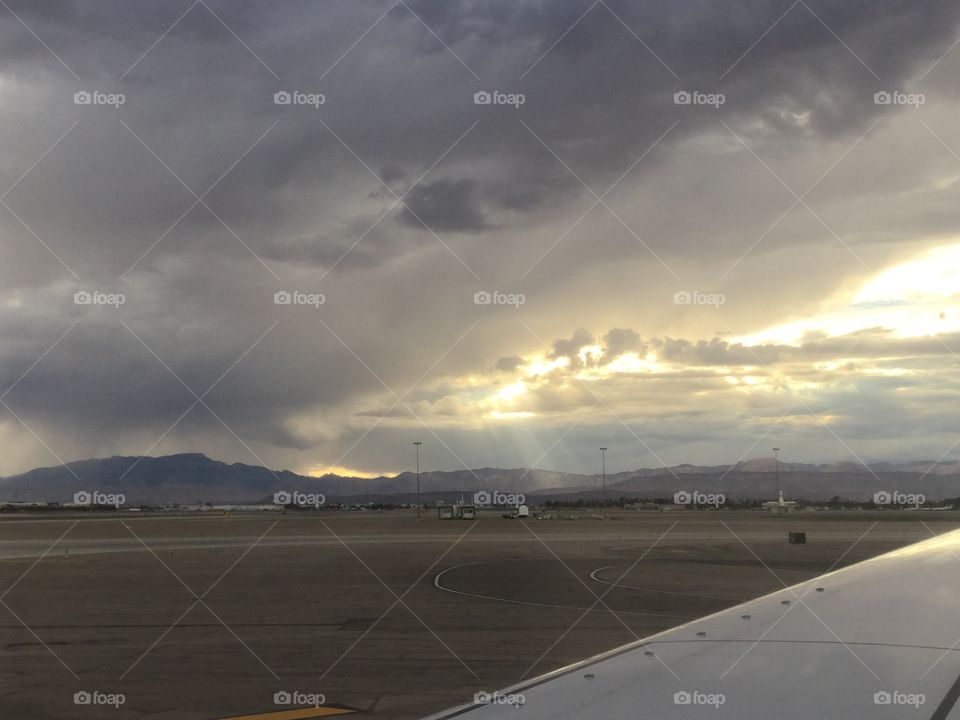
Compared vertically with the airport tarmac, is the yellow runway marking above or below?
below

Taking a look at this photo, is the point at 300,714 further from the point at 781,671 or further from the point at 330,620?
the point at 330,620

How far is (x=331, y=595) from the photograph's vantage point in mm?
26500

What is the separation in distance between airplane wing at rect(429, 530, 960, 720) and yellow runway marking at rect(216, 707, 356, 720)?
23.0ft

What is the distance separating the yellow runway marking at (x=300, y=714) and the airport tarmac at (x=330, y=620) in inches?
2.1

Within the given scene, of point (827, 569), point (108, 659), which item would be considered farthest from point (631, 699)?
point (827, 569)

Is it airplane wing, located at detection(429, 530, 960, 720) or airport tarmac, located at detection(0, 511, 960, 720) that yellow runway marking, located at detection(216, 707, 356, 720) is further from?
airplane wing, located at detection(429, 530, 960, 720)

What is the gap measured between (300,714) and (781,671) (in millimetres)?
8790

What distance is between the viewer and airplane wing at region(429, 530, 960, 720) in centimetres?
427

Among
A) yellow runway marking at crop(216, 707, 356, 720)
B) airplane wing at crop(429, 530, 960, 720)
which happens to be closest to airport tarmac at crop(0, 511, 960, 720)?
yellow runway marking at crop(216, 707, 356, 720)

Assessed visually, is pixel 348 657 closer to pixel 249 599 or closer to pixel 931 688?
pixel 249 599

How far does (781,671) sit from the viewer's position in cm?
486

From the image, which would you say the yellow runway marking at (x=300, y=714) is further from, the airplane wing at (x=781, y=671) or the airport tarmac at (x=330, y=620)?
the airplane wing at (x=781, y=671)

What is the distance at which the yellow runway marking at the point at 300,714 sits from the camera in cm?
1182

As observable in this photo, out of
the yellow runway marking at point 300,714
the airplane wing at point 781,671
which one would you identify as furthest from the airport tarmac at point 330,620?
the airplane wing at point 781,671
